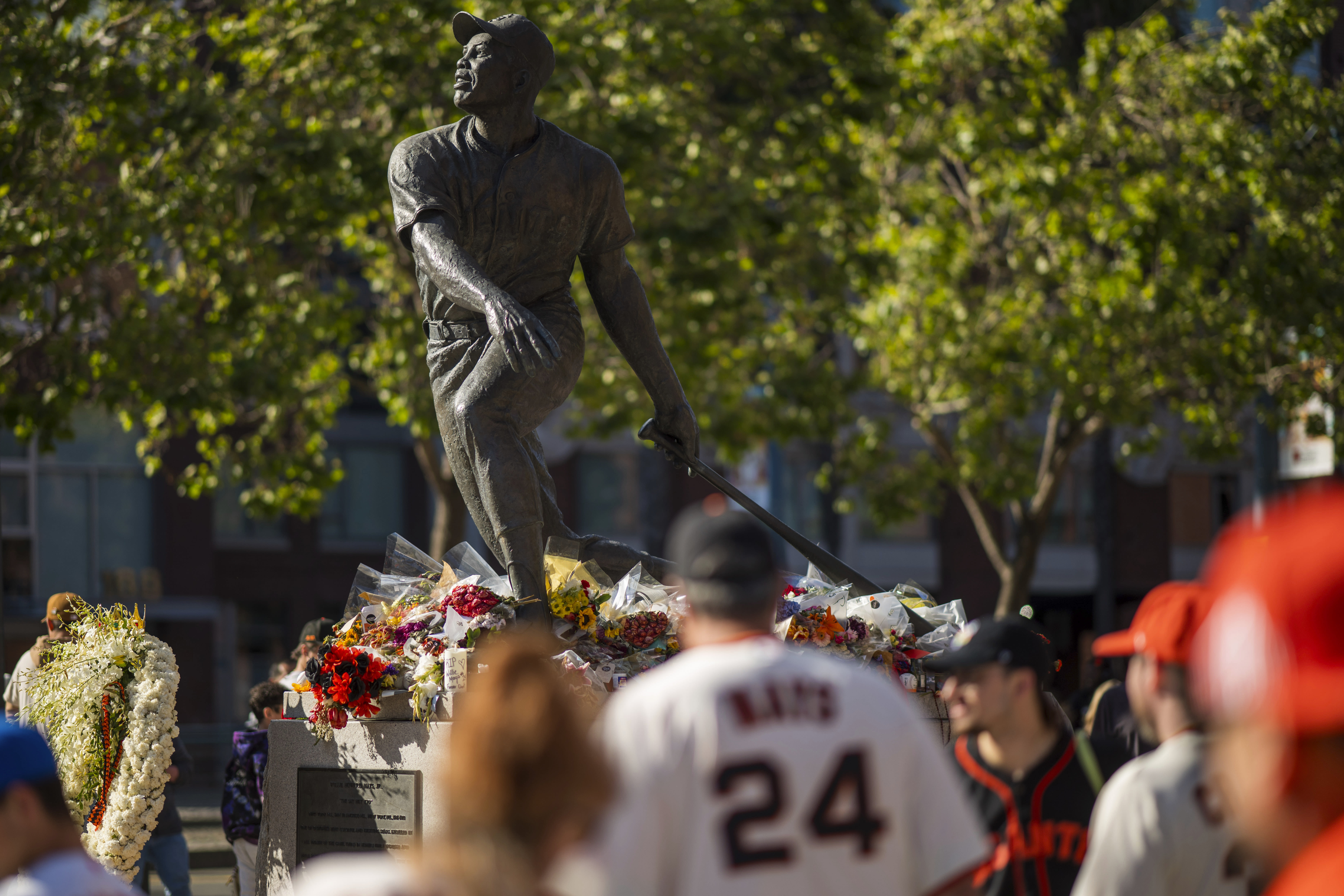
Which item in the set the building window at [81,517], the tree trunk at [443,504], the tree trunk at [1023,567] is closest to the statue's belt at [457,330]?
the tree trunk at [443,504]

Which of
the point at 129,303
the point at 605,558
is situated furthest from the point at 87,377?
the point at 605,558

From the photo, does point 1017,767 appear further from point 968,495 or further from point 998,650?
point 968,495

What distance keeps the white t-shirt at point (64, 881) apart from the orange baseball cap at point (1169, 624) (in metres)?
2.11

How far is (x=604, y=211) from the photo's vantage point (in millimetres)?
7340

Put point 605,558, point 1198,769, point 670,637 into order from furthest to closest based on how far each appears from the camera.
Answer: point 605,558 → point 670,637 → point 1198,769

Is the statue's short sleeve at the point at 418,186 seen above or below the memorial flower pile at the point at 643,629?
above

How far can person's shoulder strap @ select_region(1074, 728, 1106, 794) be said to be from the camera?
13.6 feet

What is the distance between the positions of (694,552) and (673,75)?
16.3 meters

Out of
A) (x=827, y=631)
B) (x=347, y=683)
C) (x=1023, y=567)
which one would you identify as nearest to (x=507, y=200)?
(x=347, y=683)

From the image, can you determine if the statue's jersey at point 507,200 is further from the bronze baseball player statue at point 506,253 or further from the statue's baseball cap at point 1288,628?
the statue's baseball cap at point 1288,628

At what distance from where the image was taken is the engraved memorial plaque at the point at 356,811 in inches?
257

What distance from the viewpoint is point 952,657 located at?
423 cm

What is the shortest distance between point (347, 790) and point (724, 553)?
398cm

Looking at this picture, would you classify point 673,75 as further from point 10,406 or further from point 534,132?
point 534,132
